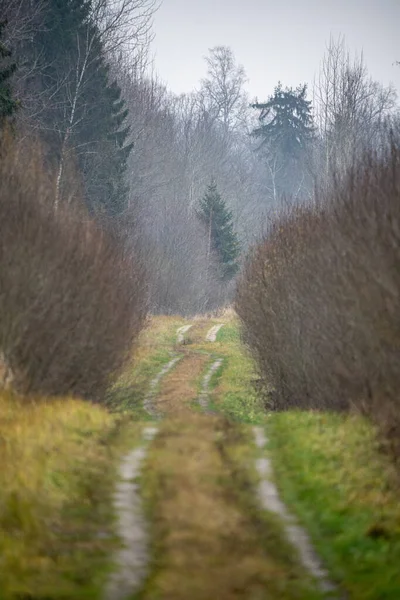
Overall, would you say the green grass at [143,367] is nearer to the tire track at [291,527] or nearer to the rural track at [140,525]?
the rural track at [140,525]

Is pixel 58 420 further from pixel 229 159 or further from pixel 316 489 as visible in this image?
pixel 229 159

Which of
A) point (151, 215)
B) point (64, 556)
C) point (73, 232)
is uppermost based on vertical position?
point (151, 215)

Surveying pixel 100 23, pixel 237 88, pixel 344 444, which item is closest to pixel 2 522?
pixel 344 444

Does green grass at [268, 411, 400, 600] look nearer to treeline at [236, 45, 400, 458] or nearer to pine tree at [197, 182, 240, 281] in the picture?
treeline at [236, 45, 400, 458]

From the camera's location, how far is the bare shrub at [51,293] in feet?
47.5

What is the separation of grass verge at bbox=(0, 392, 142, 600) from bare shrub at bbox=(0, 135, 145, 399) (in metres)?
0.99

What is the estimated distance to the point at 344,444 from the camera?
40.4ft

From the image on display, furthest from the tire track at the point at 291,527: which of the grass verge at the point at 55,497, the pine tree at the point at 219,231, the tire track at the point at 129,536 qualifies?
the pine tree at the point at 219,231

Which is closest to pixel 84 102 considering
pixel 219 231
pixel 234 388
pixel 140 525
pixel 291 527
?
pixel 234 388

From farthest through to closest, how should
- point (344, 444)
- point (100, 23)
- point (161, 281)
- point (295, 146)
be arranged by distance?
point (295, 146) → point (161, 281) → point (100, 23) → point (344, 444)

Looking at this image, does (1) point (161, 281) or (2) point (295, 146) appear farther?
(2) point (295, 146)

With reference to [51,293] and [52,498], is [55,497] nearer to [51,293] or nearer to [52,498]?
[52,498]

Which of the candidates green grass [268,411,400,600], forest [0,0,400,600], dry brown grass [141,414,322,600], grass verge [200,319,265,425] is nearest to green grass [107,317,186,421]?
forest [0,0,400,600]

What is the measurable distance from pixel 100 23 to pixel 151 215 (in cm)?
2023
